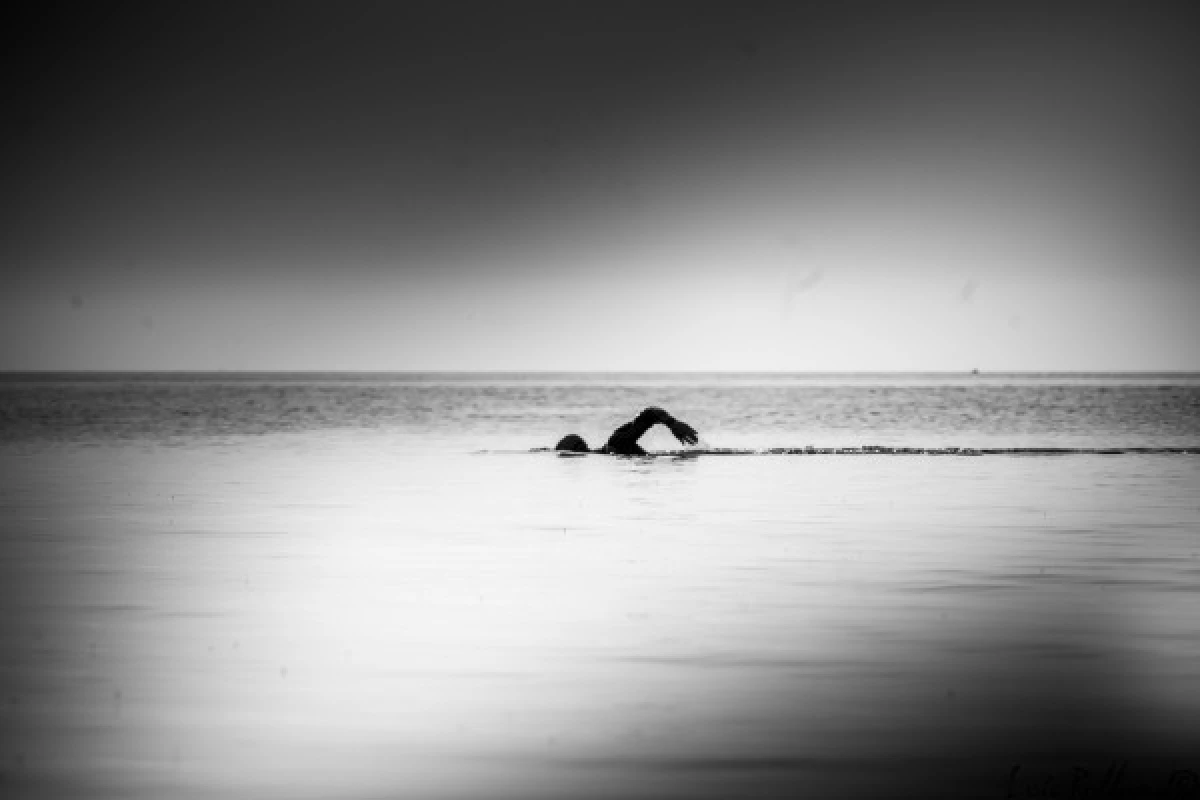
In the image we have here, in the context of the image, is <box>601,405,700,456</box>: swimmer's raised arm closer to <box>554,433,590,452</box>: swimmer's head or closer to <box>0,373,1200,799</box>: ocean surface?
<box>554,433,590,452</box>: swimmer's head

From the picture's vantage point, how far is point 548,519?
27.5m

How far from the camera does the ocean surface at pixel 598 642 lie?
10.5 m

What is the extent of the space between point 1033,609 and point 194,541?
1247cm

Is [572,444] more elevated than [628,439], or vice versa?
[628,439]

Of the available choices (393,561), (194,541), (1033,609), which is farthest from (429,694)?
(194,541)

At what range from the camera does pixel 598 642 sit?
15062 mm

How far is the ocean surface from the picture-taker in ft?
34.5
